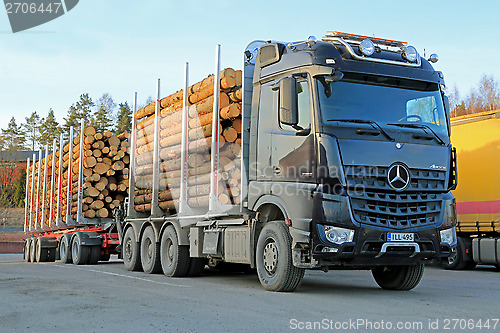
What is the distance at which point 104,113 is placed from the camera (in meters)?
72.2

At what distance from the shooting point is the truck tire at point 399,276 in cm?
998

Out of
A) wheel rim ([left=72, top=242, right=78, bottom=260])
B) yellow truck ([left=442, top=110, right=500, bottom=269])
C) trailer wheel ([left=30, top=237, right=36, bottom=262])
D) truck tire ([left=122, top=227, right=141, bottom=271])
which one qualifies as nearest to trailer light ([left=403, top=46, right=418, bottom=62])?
yellow truck ([left=442, top=110, right=500, bottom=269])

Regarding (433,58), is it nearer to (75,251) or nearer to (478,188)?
(478,188)

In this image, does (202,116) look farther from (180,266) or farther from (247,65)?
(180,266)

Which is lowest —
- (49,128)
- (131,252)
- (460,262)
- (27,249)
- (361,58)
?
(27,249)

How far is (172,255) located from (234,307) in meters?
5.44

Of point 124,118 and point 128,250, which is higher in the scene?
point 124,118

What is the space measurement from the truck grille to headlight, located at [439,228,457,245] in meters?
0.24

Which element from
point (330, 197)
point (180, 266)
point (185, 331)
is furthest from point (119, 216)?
point (185, 331)

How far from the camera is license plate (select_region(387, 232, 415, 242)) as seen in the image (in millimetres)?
8398

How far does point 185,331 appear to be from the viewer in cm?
581

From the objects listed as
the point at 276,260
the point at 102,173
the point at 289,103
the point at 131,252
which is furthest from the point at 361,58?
the point at 102,173

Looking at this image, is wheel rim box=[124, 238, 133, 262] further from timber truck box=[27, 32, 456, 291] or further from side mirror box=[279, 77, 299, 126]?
side mirror box=[279, 77, 299, 126]

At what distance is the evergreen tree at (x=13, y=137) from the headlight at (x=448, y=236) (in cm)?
6918
